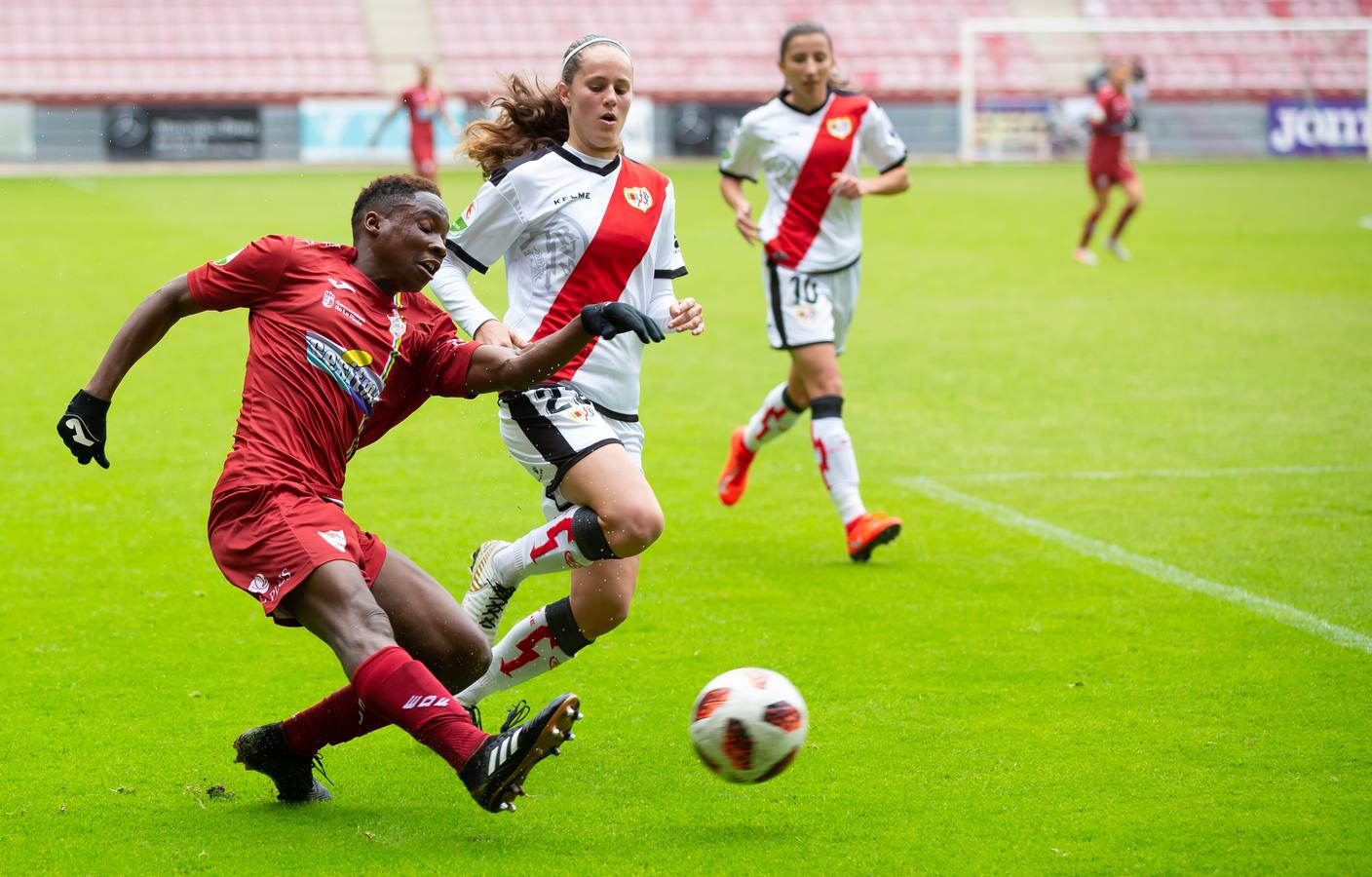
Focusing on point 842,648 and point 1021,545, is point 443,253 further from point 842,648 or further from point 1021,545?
point 1021,545

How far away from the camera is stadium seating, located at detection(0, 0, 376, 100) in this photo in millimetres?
38281

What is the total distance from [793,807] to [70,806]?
1972mm

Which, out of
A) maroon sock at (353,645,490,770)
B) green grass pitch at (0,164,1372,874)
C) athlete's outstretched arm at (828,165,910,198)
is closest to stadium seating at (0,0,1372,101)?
green grass pitch at (0,164,1372,874)

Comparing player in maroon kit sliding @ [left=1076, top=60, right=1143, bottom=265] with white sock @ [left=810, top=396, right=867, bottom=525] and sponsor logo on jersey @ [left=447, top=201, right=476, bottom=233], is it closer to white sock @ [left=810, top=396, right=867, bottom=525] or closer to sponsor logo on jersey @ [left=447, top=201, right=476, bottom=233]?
white sock @ [left=810, top=396, right=867, bottom=525]

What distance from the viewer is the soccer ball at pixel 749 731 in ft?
13.1

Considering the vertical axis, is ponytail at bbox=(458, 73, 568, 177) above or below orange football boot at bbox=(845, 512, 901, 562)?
above

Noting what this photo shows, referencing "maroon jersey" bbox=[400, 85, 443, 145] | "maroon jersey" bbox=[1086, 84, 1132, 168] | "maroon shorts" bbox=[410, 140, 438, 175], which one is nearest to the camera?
"maroon jersey" bbox=[1086, 84, 1132, 168]

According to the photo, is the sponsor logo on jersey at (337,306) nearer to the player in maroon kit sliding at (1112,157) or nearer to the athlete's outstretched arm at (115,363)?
the athlete's outstretched arm at (115,363)

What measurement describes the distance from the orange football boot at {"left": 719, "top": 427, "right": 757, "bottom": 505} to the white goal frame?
80.3ft

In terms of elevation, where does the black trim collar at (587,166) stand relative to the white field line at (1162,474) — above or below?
above

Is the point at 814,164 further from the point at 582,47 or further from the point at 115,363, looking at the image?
the point at 115,363

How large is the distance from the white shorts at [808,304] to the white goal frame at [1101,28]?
24.3 metres

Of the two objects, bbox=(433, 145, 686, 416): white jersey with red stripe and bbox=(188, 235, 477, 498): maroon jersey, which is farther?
bbox=(433, 145, 686, 416): white jersey with red stripe

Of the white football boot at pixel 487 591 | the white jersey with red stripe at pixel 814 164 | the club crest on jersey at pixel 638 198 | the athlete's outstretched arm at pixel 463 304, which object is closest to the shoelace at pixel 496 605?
the white football boot at pixel 487 591
